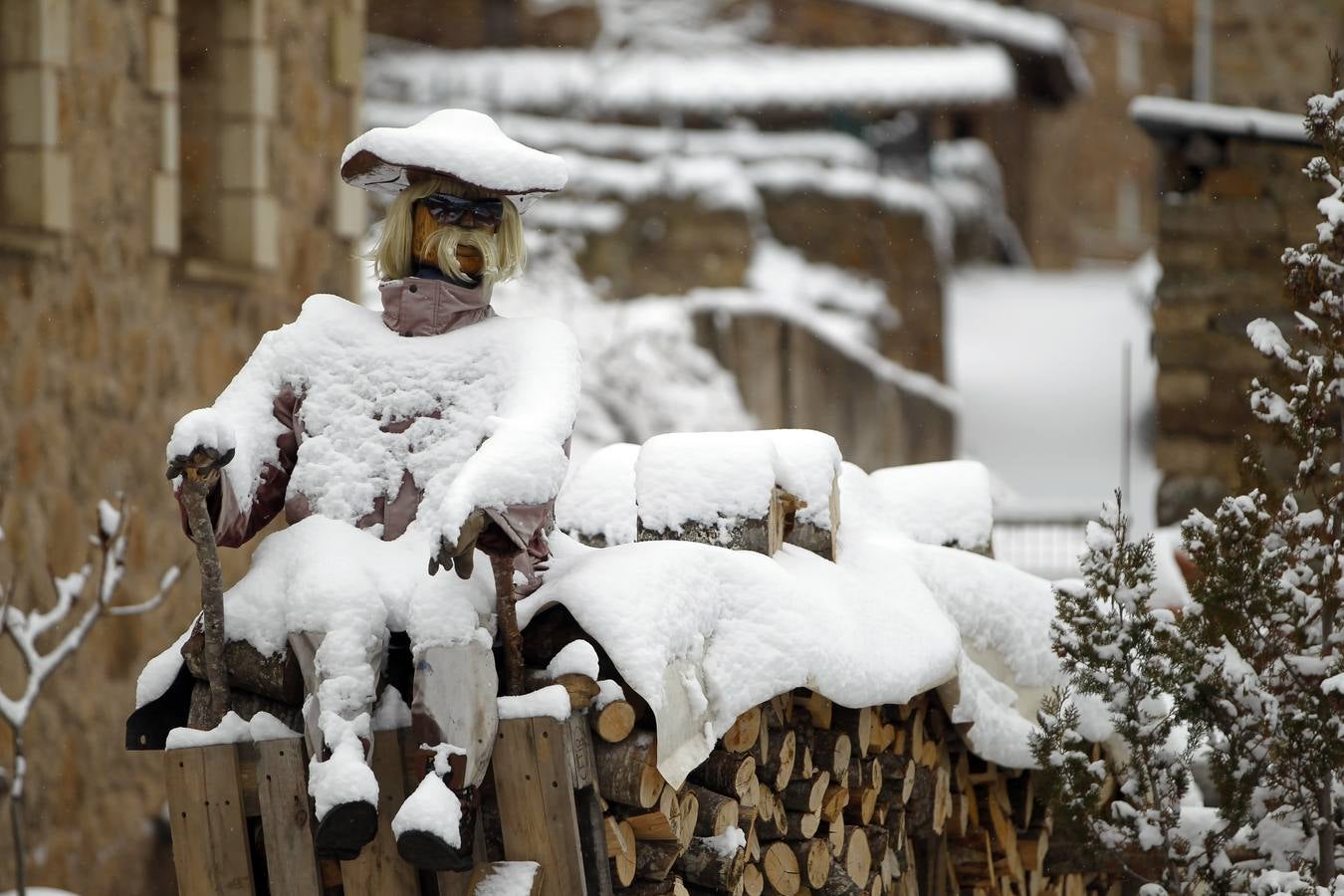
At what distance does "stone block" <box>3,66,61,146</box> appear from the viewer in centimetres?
752

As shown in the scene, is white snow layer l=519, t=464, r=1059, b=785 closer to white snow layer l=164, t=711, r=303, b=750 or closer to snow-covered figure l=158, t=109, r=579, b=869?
snow-covered figure l=158, t=109, r=579, b=869

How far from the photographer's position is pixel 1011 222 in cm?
2900

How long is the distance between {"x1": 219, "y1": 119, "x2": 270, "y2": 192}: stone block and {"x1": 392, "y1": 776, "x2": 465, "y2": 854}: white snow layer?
5919 mm

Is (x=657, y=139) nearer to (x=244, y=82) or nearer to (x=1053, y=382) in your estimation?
(x=1053, y=382)

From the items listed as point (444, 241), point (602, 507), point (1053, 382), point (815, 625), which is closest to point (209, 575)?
point (444, 241)

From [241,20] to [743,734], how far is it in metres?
5.74

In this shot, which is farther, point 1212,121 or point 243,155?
point 1212,121

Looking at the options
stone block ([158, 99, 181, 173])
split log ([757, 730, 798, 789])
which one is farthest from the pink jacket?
stone block ([158, 99, 181, 173])

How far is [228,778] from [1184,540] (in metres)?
2.01

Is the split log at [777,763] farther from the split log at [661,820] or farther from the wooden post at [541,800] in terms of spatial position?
the wooden post at [541,800]

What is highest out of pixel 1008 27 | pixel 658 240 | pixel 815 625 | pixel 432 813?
pixel 1008 27

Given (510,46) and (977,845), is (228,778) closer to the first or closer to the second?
(977,845)

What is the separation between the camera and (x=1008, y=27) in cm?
2122

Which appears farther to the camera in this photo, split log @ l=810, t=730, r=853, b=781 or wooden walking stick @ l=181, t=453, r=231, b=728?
split log @ l=810, t=730, r=853, b=781
